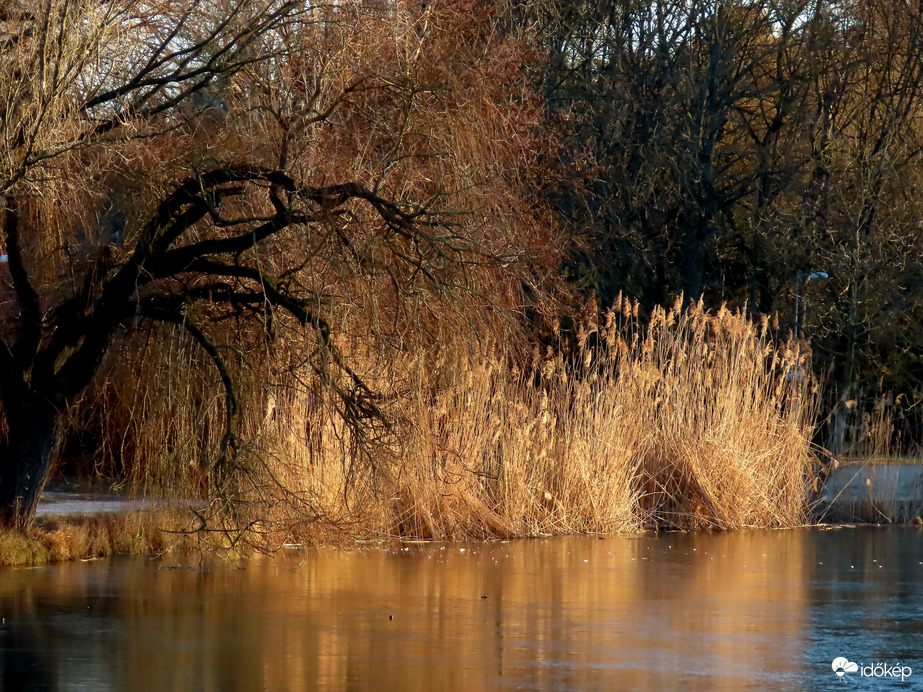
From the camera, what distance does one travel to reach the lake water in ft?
25.0

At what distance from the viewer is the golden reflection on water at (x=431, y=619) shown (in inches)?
301

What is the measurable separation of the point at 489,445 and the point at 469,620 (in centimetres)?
505

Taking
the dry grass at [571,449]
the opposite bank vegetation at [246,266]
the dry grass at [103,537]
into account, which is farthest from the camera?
the dry grass at [571,449]

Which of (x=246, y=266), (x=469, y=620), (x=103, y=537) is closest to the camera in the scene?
(x=469, y=620)

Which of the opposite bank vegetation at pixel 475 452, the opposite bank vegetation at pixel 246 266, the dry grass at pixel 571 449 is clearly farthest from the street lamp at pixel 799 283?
the opposite bank vegetation at pixel 246 266

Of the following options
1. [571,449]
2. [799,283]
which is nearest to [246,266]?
[571,449]

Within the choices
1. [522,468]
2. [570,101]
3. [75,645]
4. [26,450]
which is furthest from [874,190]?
[75,645]

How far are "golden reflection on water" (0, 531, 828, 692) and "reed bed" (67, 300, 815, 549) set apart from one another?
2.00 feet

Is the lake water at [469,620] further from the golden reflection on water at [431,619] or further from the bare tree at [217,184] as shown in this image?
the bare tree at [217,184]

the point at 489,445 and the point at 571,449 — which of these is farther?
the point at 571,449

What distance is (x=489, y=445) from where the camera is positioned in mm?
14391

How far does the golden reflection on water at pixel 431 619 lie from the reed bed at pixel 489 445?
0.61 meters

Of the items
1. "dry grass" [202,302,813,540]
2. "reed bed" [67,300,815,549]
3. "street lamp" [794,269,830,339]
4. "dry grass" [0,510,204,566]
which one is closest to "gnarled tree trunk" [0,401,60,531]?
"dry grass" [0,510,204,566]

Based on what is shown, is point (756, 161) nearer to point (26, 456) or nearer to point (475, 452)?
point (475, 452)
